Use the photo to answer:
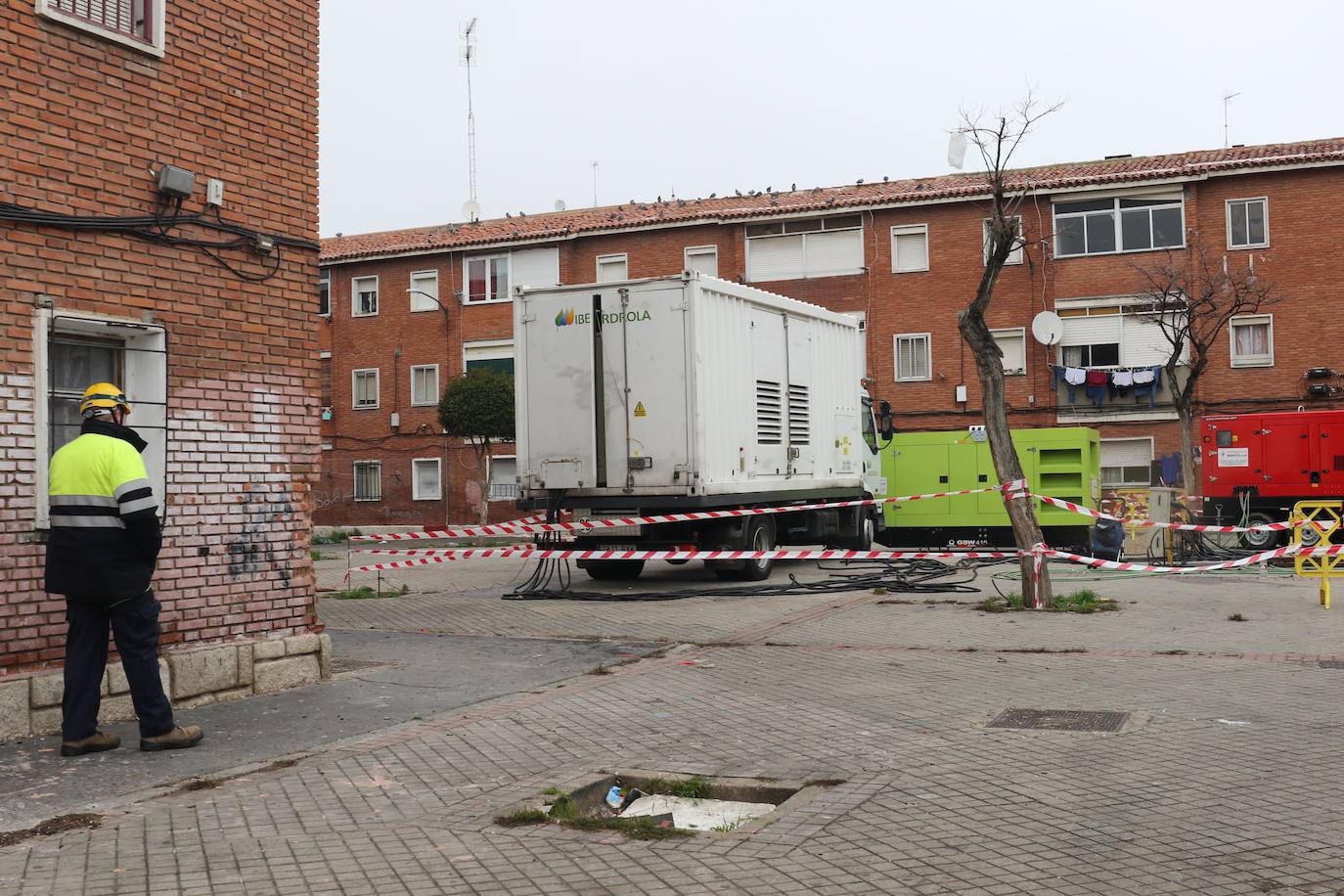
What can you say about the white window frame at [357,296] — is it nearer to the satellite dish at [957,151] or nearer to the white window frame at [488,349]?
the white window frame at [488,349]

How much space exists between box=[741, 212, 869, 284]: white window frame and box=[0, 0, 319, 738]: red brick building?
25.5 metres

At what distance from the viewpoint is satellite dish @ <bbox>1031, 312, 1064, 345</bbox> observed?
100ft

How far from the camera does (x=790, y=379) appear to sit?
16.9 m

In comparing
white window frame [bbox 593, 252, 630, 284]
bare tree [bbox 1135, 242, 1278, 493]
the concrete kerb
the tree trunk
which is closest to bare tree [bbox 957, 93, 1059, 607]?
the tree trunk

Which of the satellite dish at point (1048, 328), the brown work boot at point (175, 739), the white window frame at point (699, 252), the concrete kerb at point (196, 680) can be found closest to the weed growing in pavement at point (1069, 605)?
the concrete kerb at point (196, 680)

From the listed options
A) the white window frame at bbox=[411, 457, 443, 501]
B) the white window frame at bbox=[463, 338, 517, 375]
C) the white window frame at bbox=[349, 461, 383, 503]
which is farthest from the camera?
the white window frame at bbox=[349, 461, 383, 503]

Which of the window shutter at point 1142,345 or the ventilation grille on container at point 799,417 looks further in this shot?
the window shutter at point 1142,345

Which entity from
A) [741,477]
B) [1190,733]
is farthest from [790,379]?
[1190,733]

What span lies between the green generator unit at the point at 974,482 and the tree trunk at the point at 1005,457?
26.0 feet

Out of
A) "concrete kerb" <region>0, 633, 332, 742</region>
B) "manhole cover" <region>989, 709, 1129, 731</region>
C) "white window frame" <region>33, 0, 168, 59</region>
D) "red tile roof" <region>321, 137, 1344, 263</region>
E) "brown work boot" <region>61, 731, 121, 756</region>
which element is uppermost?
"red tile roof" <region>321, 137, 1344, 263</region>

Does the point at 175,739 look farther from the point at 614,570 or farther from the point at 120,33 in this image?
the point at 614,570

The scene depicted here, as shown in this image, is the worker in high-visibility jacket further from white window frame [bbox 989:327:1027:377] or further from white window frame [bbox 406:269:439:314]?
white window frame [bbox 406:269:439:314]

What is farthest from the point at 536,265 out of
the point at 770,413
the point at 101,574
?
the point at 101,574

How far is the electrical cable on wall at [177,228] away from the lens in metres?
6.95
